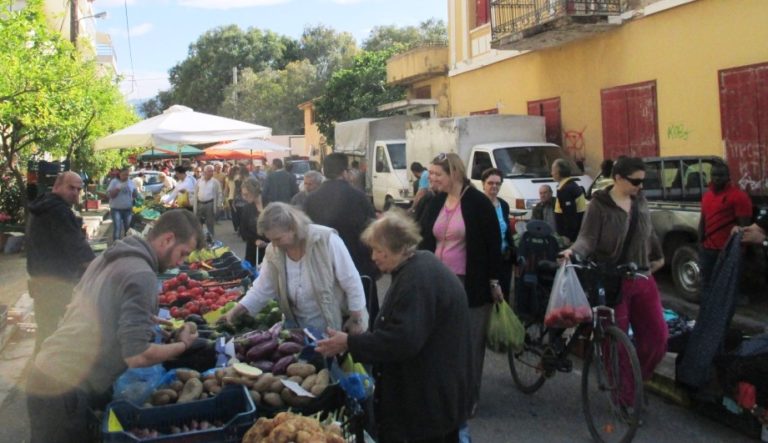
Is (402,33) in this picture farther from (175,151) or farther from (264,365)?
(264,365)

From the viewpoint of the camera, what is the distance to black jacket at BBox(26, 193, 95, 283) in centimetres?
662

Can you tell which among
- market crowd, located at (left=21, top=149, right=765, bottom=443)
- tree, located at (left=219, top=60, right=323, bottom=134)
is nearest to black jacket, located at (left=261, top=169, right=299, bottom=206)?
market crowd, located at (left=21, top=149, right=765, bottom=443)

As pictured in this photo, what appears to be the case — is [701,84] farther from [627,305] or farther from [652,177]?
[627,305]

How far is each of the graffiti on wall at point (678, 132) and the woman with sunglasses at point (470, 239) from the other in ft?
34.1

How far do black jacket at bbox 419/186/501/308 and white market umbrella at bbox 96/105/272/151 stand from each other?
8.57 meters

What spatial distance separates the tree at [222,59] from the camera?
66.6 metres

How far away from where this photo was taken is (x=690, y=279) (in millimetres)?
10203

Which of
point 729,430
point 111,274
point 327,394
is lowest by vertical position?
point 729,430

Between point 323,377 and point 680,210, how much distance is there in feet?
24.7

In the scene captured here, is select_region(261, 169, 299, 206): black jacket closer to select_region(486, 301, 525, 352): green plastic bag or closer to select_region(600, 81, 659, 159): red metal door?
select_region(600, 81, 659, 159): red metal door

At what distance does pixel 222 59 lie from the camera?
66.9 meters

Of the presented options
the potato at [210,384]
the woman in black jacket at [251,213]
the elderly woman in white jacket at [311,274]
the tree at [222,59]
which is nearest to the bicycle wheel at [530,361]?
the elderly woman in white jacket at [311,274]

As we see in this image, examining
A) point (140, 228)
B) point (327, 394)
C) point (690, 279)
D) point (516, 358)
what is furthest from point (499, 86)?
point (327, 394)

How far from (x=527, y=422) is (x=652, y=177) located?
672 cm
